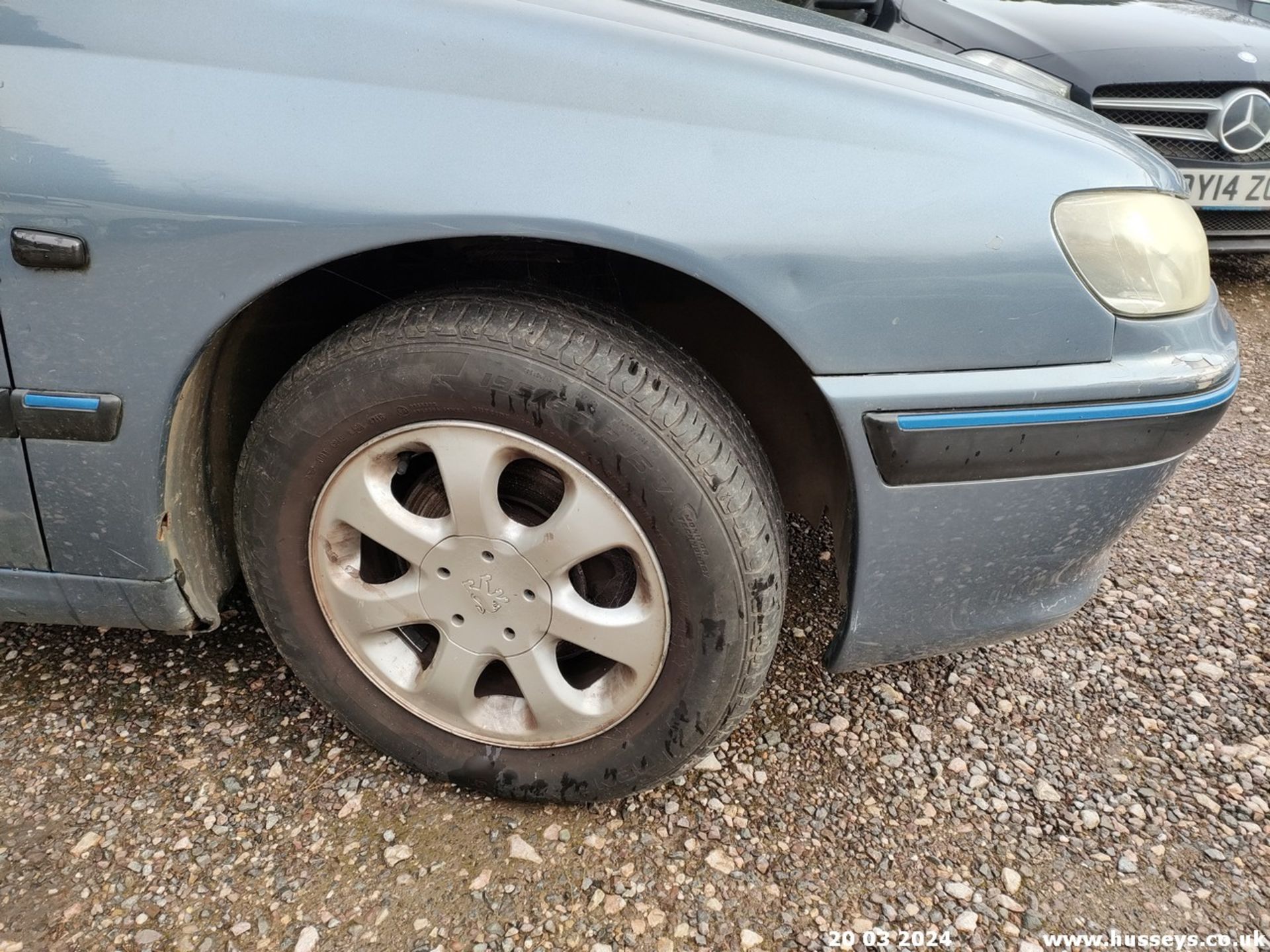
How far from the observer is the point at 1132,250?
138 centimetres

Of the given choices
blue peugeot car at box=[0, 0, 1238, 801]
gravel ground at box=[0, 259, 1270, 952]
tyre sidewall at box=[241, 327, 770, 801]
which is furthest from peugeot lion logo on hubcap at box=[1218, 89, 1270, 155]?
tyre sidewall at box=[241, 327, 770, 801]

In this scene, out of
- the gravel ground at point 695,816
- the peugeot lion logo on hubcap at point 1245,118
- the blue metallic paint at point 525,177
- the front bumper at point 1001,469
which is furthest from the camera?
the peugeot lion logo on hubcap at point 1245,118

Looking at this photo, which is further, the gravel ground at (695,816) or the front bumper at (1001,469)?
the gravel ground at (695,816)

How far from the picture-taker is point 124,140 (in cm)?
125

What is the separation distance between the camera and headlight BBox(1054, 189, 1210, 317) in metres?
1.34

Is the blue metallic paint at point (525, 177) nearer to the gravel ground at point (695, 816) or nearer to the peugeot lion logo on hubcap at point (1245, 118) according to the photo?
the gravel ground at point (695, 816)

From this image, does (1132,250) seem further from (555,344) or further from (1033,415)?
(555,344)

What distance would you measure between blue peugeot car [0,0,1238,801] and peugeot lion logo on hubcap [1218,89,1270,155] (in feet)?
8.34

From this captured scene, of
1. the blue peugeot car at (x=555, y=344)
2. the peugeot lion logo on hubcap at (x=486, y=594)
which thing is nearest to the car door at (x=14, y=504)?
the blue peugeot car at (x=555, y=344)

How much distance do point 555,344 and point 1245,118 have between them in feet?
11.6

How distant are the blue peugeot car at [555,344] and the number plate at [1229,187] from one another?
250cm

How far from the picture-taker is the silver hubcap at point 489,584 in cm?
141

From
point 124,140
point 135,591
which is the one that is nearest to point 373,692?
point 135,591

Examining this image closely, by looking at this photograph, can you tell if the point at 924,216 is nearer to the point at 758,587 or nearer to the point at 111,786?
the point at 758,587
